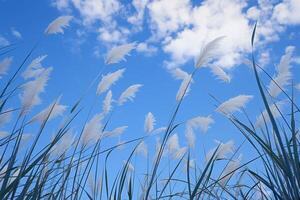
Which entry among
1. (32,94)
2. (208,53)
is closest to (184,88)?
(208,53)

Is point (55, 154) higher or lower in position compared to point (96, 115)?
lower

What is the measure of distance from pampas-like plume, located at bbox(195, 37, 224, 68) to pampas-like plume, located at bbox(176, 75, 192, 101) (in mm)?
132

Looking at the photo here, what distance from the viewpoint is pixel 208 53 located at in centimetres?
313

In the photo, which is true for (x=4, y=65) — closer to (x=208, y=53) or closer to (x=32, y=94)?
(x=32, y=94)

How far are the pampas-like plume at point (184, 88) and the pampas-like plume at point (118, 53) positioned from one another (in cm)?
49

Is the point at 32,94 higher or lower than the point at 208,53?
lower

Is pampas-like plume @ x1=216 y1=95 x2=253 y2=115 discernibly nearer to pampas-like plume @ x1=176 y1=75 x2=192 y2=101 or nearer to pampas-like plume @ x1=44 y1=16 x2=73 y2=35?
pampas-like plume @ x1=176 y1=75 x2=192 y2=101

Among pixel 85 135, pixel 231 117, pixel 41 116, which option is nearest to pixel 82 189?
pixel 85 135

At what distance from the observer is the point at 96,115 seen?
3.21m

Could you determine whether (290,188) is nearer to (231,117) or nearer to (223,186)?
(231,117)

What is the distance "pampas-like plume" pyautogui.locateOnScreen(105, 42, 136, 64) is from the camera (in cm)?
334

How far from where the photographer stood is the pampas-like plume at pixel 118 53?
3.34 metres

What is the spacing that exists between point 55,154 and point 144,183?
0.79 m

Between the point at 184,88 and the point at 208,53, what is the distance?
1.01ft
